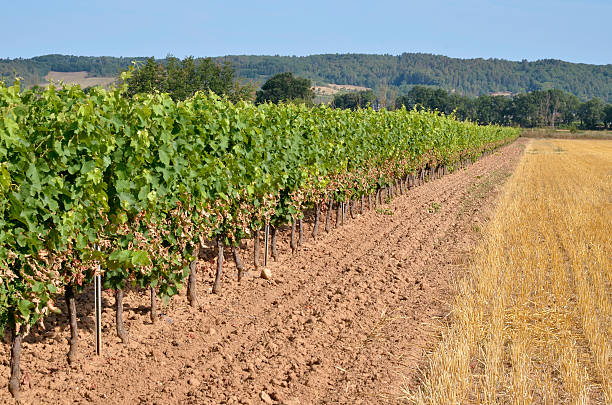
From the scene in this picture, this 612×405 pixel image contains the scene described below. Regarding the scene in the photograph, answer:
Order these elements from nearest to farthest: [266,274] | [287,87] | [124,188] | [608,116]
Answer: [124,188] → [266,274] → [287,87] → [608,116]

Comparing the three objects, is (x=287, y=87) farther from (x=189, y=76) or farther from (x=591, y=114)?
(x=591, y=114)

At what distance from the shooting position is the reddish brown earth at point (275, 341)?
16.3 ft

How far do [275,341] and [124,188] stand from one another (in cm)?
223

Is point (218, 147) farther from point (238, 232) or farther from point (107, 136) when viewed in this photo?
point (107, 136)

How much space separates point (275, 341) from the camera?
236 inches

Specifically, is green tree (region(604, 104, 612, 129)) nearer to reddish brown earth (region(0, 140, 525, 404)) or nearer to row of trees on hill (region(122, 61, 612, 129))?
row of trees on hill (region(122, 61, 612, 129))

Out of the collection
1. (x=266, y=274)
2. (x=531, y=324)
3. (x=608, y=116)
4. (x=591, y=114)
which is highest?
(x=591, y=114)

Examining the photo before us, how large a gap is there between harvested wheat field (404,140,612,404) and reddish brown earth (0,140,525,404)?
1.25ft

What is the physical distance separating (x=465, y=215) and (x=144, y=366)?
10517mm

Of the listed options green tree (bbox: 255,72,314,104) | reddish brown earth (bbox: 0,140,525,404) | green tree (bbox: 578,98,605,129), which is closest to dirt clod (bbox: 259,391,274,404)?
reddish brown earth (bbox: 0,140,525,404)

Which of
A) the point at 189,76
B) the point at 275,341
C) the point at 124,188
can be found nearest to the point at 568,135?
the point at 189,76

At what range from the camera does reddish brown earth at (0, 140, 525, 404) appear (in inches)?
196

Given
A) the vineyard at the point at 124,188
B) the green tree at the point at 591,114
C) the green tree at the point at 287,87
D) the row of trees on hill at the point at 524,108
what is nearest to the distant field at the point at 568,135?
the green tree at the point at 591,114

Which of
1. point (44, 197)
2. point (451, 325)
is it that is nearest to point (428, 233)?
point (451, 325)
